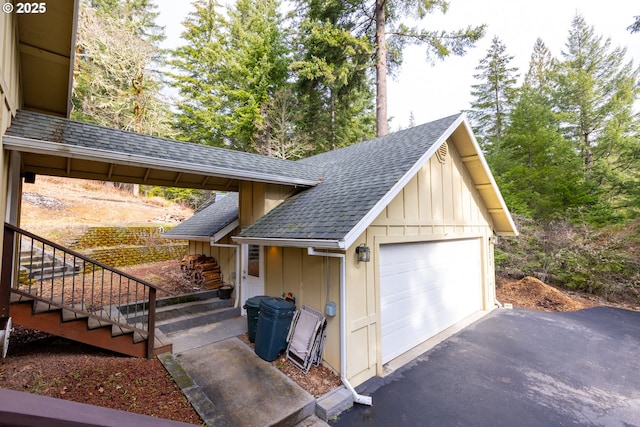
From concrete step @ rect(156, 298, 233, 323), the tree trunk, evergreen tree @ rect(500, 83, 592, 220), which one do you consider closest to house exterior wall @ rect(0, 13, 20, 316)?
concrete step @ rect(156, 298, 233, 323)

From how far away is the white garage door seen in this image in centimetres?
541

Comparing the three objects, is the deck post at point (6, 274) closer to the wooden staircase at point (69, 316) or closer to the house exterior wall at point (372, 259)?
the wooden staircase at point (69, 316)

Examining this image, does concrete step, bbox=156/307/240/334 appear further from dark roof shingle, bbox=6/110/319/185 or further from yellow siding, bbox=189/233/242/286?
dark roof shingle, bbox=6/110/319/185

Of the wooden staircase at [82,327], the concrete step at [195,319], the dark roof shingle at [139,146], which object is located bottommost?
the concrete step at [195,319]

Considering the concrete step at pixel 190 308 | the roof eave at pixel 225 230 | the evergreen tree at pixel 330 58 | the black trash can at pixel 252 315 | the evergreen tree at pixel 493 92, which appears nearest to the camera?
the black trash can at pixel 252 315

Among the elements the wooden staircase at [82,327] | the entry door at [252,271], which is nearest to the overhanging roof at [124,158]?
the entry door at [252,271]

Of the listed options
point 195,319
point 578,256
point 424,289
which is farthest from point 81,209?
point 578,256

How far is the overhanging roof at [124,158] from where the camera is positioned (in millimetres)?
3980

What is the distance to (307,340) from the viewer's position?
15.6 feet

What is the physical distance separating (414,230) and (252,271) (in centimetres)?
412

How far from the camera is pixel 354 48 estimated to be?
12.5 metres

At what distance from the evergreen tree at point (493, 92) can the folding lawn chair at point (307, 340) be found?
2019 cm

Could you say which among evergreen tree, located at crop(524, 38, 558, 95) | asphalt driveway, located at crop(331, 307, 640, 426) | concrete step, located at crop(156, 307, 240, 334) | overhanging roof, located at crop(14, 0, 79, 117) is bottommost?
asphalt driveway, located at crop(331, 307, 640, 426)

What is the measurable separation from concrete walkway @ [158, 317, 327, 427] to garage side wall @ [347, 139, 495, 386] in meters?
1.07
